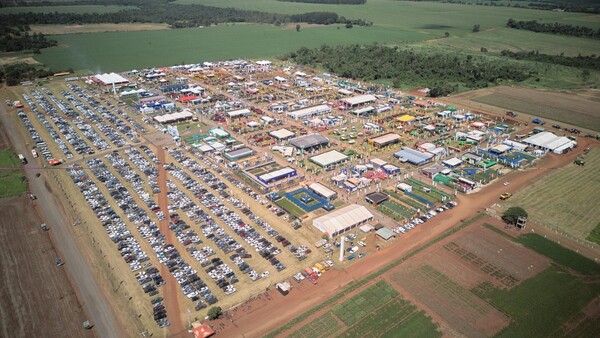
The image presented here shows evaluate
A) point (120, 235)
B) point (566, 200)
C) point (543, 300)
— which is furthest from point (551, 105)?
point (120, 235)

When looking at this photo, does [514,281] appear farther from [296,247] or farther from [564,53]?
[564,53]

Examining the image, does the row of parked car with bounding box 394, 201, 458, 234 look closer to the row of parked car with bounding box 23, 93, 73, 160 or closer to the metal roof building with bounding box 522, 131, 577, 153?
the metal roof building with bounding box 522, 131, 577, 153

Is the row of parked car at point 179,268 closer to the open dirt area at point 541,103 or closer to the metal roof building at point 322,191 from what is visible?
the metal roof building at point 322,191

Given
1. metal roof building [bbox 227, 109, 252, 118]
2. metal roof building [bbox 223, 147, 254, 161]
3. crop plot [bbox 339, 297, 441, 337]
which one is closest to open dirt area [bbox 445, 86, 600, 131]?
metal roof building [bbox 227, 109, 252, 118]

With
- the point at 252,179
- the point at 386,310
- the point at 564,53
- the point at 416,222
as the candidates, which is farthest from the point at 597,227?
the point at 564,53

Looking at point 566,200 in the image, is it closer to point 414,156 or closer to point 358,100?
point 414,156

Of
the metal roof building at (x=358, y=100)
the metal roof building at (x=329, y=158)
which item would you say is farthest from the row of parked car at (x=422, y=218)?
the metal roof building at (x=358, y=100)

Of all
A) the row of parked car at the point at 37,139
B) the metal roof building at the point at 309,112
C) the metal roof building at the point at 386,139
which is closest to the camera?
the row of parked car at the point at 37,139
